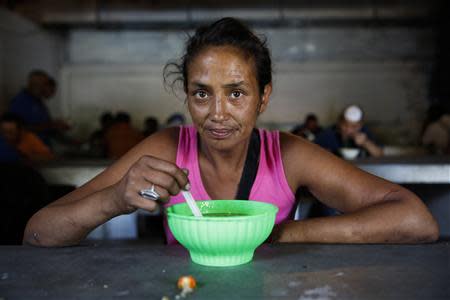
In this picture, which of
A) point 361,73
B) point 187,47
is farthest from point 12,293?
point 361,73

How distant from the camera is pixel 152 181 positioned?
1.06 m

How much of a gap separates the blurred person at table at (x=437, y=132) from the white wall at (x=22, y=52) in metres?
5.69

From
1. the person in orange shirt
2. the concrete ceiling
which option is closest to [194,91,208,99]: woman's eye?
the person in orange shirt

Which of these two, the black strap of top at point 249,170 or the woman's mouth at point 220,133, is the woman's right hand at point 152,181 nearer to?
the woman's mouth at point 220,133

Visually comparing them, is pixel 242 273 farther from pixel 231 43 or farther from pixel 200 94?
pixel 231 43

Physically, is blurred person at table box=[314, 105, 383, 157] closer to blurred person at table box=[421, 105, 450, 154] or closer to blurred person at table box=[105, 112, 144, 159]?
blurred person at table box=[421, 105, 450, 154]

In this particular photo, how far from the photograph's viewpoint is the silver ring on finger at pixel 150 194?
1062 millimetres

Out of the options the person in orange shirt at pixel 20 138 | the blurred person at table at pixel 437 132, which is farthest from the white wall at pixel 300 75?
the person in orange shirt at pixel 20 138

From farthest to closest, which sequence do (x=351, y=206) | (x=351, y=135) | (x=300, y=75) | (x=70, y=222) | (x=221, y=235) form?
(x=300, y=75)
(x=351, y=135)
(x=351, y=206)
(x=70, y=222)
(x=221, y=235)

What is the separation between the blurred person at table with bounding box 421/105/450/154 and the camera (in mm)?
5387

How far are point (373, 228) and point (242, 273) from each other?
0.47 metres

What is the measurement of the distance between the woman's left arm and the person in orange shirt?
3129 mm

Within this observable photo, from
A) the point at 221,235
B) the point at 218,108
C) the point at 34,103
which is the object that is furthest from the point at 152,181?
the point at 34,103

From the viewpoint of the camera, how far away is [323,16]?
22.7ft
